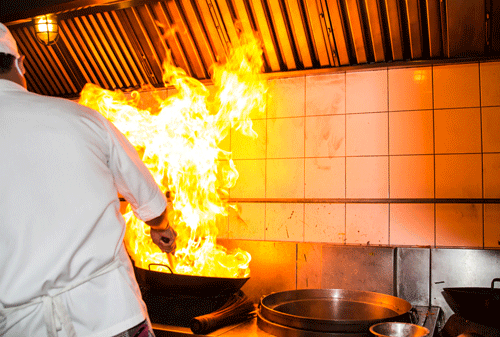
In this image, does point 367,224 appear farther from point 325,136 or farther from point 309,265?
point 325,136

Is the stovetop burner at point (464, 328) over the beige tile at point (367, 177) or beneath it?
beneath

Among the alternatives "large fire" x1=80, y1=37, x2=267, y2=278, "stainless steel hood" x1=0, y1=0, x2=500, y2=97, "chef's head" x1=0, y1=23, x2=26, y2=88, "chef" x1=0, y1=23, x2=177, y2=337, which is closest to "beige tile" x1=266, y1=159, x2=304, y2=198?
"large fire" x1=80, y1=37, x2=267, y2=278

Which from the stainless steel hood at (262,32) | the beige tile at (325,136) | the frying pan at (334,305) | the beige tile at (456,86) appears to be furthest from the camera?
the beige tile at (325,136)

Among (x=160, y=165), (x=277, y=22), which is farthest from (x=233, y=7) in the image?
(x=160, y=165)

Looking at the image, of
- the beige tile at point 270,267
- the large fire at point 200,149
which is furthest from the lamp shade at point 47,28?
the beige tile at point 270,267

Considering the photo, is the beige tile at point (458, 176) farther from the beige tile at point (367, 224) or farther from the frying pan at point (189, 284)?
the frying pan at point (189, 284)

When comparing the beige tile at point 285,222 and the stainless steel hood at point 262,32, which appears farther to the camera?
the beige tile at point 285,222

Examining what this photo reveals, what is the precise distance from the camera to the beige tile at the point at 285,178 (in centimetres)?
254

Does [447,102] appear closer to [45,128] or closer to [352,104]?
[352,104]

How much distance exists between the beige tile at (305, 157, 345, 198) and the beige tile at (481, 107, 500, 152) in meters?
0.73

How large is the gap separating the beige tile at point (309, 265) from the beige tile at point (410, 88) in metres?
0.90

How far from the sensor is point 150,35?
264 cm

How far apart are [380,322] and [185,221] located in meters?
1.33

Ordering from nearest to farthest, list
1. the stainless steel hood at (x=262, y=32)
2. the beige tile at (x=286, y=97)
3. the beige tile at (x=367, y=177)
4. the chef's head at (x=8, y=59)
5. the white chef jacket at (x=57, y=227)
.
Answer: the white chef jacket at (x=57, y=227) < the chef's head at (x=8, y=59) < the stainless steel hood at (x=262, y=32) < the beige tile at (x=367, y=177) < the beige tile at (x=286, y=97)
